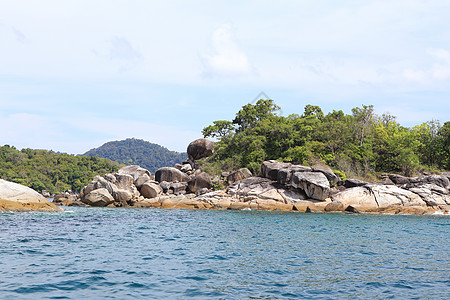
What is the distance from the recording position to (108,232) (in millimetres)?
20984

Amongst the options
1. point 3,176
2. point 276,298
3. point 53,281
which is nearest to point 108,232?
point 53,281

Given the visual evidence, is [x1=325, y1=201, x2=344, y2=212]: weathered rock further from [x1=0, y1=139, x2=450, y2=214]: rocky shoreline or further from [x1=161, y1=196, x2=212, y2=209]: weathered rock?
[x1=161, y1=196, x2=212, y2=209]: weathered rock

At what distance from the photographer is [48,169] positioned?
108 metres

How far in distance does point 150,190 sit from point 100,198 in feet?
19.0

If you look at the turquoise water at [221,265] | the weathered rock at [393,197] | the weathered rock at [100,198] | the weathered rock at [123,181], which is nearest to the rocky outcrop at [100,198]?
the weathered rock at [100,198]

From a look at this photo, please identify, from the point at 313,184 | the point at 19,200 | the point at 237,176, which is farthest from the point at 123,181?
the point at 313,184

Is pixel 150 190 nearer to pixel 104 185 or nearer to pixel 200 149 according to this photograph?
pixel 104 185

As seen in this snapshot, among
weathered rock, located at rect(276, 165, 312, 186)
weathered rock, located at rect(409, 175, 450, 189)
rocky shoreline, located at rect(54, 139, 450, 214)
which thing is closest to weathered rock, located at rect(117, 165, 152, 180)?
rocky shoreline, located at rect(54, 139, 450, 214)

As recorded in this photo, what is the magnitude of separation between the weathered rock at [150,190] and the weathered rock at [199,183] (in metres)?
4.36

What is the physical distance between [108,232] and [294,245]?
10174mm

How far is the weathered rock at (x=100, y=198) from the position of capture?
1748 inches

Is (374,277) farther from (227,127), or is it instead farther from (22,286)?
(227,127)

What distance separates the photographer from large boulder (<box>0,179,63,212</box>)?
32156mm

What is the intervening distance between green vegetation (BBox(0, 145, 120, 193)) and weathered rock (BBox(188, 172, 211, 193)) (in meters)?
63.7
